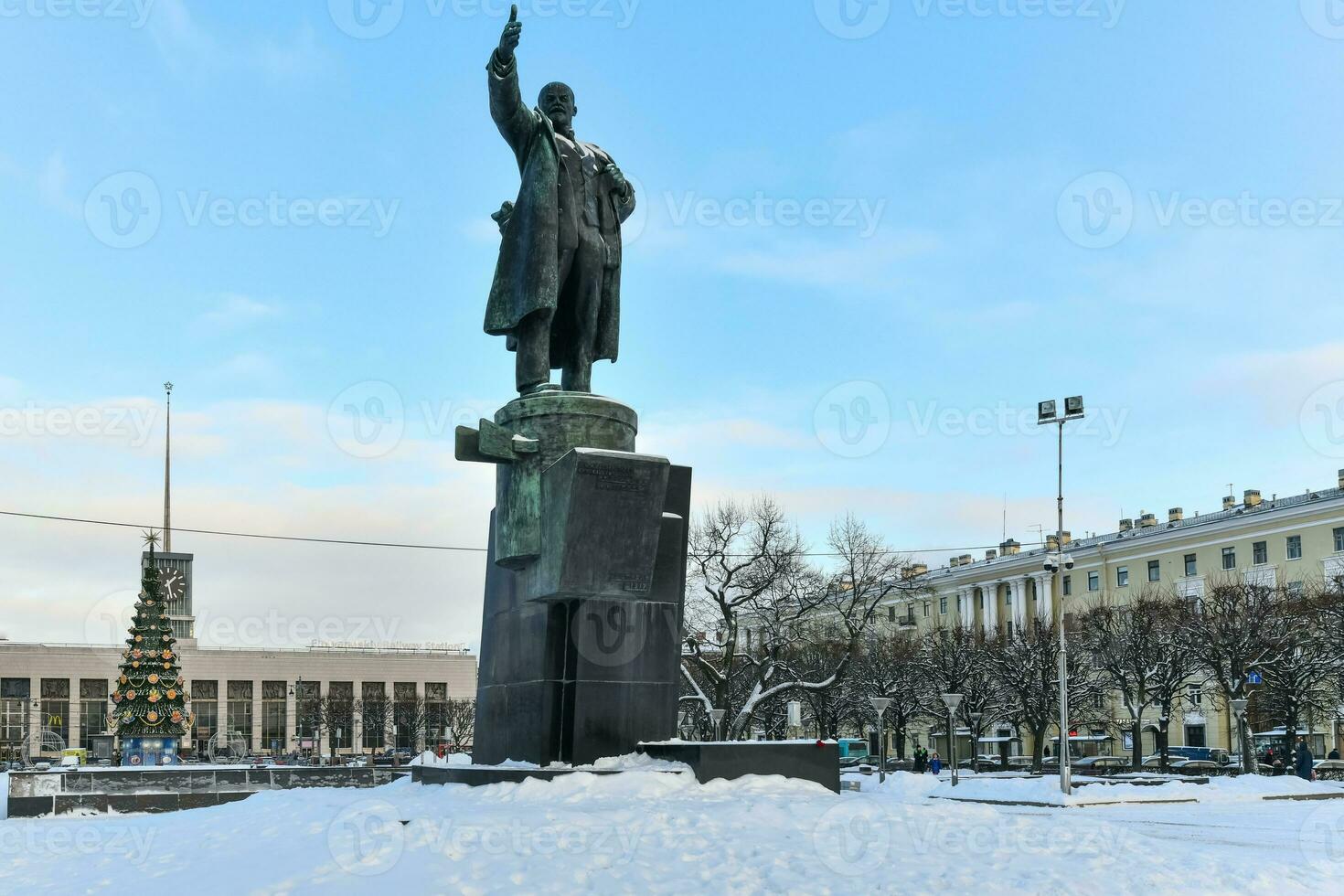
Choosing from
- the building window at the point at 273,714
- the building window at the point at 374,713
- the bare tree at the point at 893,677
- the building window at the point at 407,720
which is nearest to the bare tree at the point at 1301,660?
the bare tree at the point at 893,677

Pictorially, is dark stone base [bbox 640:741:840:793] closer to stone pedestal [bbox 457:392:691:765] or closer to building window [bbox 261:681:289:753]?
stone pedestal [bbox 457:392:691:765]

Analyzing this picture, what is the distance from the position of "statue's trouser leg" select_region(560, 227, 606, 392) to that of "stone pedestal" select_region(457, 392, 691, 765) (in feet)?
3.90

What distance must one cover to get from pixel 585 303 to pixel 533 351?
0.85 meters

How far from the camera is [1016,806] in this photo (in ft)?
102

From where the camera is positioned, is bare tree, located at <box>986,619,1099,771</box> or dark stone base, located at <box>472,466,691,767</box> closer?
dark stone base, located at <box>472,466,691,767</box>

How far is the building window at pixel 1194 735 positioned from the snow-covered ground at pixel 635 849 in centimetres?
6379

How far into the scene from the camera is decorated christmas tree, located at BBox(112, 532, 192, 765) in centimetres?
4581

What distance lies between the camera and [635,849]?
944cm

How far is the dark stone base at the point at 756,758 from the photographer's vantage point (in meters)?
12.0

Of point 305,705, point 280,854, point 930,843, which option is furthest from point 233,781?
point 305,705

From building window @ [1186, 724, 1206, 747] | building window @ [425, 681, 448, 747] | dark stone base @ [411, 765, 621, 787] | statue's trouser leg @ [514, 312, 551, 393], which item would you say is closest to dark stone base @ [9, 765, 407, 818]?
dark stone base @ [411, 765, 621, 787]

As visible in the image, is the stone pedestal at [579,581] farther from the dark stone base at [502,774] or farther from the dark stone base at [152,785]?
the dark stone base at [152,785]

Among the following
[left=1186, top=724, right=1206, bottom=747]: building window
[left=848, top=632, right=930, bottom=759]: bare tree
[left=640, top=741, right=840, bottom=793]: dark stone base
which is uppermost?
[left=640, top=741, right=840, bottom=793]: dark stone base

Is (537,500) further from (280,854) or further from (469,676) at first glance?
(469,676)
